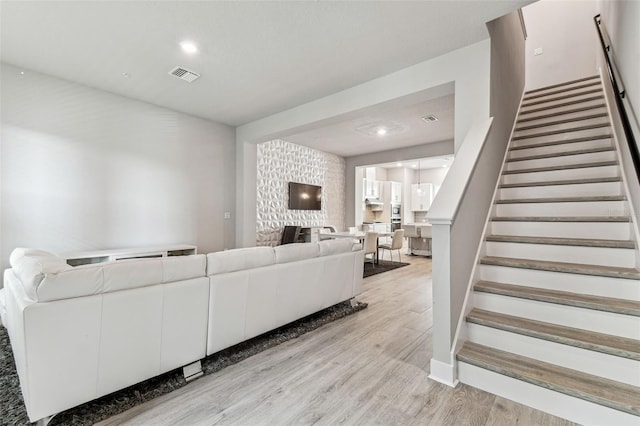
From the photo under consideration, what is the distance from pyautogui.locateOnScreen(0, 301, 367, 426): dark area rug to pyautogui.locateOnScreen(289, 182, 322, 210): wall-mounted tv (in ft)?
15.1

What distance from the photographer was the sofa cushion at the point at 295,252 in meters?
2.64

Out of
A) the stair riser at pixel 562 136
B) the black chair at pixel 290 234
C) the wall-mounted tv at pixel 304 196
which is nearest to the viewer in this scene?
the stair riser at pixel 562 136

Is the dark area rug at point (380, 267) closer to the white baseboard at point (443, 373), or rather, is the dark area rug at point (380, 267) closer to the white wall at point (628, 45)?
the white baseboard at point (443, 373)

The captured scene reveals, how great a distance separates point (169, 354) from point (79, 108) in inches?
146

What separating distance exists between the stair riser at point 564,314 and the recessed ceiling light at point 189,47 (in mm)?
3549

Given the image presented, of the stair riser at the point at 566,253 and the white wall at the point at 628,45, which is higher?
the white wall at the point at 628,45

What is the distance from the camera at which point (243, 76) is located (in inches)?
139

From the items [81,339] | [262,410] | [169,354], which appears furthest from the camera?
[169,354]

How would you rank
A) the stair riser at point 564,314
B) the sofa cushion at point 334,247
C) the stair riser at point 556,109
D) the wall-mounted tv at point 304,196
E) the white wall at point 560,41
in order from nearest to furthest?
the stair riser at point 564,314 → the sofa cushion at point 334,247 → the stair riser at point 556,109 → the white wall at point 560,41 → the wall-mounted tv at point 304,196

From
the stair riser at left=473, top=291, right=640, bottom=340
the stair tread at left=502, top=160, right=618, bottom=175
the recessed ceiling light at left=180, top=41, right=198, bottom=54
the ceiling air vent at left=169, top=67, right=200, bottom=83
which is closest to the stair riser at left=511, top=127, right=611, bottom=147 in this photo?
the stair tread at left=502, top=160, right=618, bottom=175

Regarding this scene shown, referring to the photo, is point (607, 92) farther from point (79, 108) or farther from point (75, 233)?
point (75, 233)

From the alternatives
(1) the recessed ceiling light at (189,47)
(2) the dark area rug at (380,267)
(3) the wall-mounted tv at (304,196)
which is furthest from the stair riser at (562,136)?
(3) the wall-mounted tv at (304,196)

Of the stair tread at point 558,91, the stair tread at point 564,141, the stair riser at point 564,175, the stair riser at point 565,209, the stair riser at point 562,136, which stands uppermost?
the stair tread at point 558,91

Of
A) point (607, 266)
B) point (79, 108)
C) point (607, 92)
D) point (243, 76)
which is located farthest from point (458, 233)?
point (79, 108)
